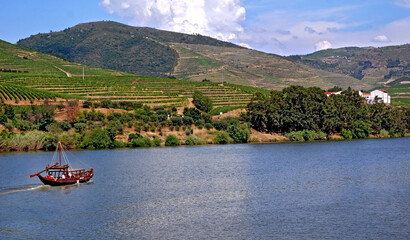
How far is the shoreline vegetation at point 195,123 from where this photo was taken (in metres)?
78.7

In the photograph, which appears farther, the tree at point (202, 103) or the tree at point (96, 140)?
the tree at point (202, 103)

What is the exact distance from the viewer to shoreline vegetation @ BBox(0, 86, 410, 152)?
258 ft

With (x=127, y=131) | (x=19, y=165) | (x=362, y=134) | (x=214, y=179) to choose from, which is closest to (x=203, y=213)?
(x=214, y=179)

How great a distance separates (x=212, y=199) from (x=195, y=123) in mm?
55930

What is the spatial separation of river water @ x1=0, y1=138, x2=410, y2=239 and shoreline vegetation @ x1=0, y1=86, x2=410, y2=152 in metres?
12.7

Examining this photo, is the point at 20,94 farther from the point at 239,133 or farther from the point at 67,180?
the point at 67,180

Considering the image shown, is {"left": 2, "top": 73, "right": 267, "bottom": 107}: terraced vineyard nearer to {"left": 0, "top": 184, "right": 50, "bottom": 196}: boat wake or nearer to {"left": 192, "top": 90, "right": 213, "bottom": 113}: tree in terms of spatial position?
{"left": 192, "top": 90, "right": 213, "bottom": 113}: tree

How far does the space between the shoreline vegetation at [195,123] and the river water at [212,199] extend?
1270 cm

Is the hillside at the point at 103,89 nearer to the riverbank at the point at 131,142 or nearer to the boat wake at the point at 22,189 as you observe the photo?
the riverbank at the point at 131,142

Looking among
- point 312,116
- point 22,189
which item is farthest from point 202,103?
point 22,189

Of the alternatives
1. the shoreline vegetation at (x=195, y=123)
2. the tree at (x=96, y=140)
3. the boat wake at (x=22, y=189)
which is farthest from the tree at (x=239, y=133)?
the boat wake at (x=22, y=189)

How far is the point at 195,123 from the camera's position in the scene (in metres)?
95.3

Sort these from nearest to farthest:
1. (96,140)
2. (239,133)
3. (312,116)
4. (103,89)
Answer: (96,140)
(239,133)
(312,116)
(103,89)

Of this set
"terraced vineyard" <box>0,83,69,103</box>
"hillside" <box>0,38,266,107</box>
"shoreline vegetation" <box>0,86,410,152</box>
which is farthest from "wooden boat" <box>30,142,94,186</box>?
"hillside" <box>0,38,266,107</box>
